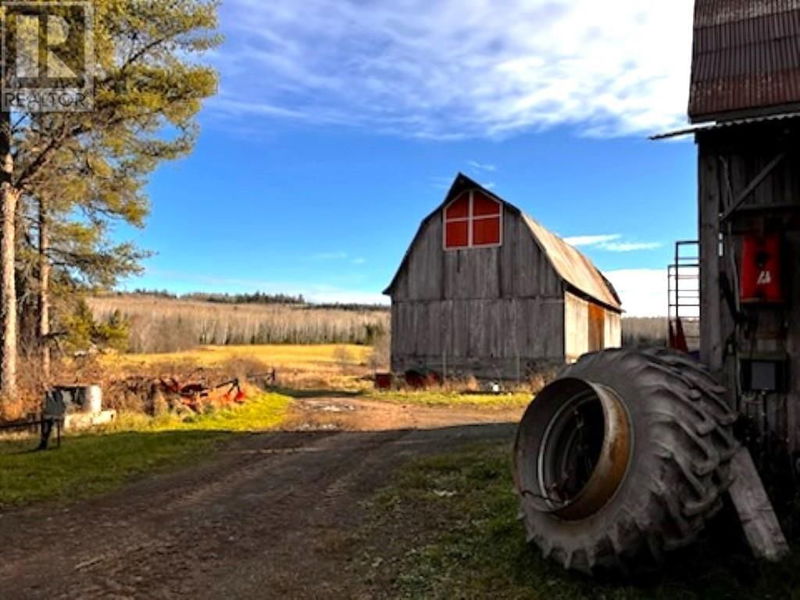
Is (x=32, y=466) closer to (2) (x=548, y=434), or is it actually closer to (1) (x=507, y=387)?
(2) (x=548, y=434)

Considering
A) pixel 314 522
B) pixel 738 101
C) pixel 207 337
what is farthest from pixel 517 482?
pixel 207 337

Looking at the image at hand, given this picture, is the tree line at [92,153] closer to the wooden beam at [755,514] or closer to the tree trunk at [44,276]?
the tree trunk at [44,276]

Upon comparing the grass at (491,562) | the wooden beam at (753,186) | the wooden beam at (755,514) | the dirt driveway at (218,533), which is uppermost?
the wooden beam at (753,186)

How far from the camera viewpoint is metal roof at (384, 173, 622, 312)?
22906 mm

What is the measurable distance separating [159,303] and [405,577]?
3156 inches

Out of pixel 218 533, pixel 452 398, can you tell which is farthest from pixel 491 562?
pixel 452 398

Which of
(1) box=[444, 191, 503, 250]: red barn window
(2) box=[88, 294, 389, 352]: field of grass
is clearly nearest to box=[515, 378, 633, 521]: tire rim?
(1) box=[444, 191, 503, 250]: red barn window

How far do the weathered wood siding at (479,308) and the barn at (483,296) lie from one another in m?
0.04

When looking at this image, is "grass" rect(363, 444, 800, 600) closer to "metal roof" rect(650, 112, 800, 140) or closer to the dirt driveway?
the dirt driveway

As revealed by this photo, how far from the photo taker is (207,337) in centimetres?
7338

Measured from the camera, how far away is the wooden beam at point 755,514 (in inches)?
161

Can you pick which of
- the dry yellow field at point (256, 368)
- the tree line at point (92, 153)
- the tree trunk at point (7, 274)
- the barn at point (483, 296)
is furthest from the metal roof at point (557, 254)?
the tree trunk at point (7, 274)

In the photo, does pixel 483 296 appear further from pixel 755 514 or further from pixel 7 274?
pixel 755 514

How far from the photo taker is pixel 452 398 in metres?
19.8
